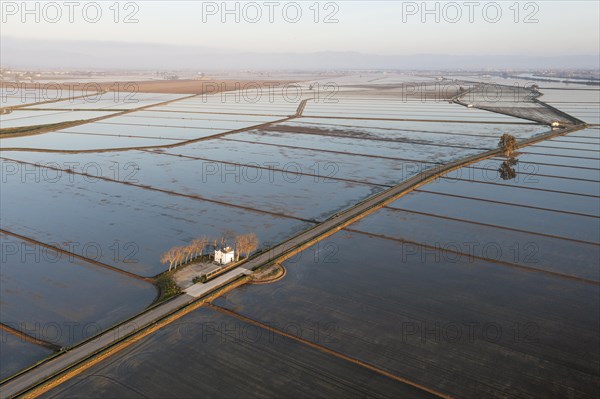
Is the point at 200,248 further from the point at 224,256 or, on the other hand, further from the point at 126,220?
the point at 126,220

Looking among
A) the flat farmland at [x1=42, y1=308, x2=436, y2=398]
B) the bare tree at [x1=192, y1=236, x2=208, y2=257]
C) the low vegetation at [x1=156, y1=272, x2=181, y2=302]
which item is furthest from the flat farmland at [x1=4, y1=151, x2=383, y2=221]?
the flat farmland at [x1=42, y1=308, x2=436, y2=398]

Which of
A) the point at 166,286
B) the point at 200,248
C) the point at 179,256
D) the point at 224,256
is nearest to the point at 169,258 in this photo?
the point at 179,256

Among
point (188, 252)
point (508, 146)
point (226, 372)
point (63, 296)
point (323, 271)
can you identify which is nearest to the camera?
point (226, 372)

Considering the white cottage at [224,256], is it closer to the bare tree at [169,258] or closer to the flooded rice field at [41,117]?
the bare tree at [169,258]

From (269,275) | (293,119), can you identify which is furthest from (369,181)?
(293,119)

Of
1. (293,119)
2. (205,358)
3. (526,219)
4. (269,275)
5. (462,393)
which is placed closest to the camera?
(462,393)

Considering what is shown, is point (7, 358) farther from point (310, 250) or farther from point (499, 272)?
point (499, 272)
